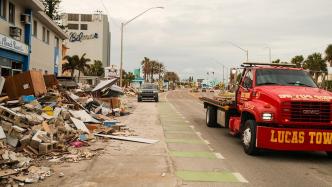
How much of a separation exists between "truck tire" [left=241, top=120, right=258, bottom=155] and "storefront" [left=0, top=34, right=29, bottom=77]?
1501cm

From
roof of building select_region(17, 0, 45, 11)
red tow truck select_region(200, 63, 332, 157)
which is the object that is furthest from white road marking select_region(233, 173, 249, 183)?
roof of building select_region(17, 0, 45, 11)

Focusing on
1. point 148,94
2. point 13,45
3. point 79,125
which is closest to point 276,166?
point 79,125

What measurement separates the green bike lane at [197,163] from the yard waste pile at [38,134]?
1.88 metres

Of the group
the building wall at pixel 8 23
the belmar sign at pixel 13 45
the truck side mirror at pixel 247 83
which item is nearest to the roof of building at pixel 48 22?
the building wall at pixel 8 23

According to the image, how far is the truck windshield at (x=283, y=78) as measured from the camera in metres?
13.7

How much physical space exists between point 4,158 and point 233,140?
8.07 metres

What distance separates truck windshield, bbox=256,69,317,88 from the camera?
1366 centimetres

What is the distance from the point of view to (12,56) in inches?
1052

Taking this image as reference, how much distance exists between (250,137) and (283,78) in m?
2.37

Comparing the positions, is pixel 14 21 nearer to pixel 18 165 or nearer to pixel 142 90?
pixel 18 165

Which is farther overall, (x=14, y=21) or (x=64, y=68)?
(x=64, y=68)

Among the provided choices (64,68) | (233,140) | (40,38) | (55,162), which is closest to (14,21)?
(40,38)

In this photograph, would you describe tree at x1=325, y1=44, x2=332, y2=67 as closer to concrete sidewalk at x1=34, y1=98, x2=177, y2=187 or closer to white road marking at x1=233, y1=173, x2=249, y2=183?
concrete sidewalk at x1=34, y1=98, x2=177, y2=187

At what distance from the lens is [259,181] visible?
916cm
